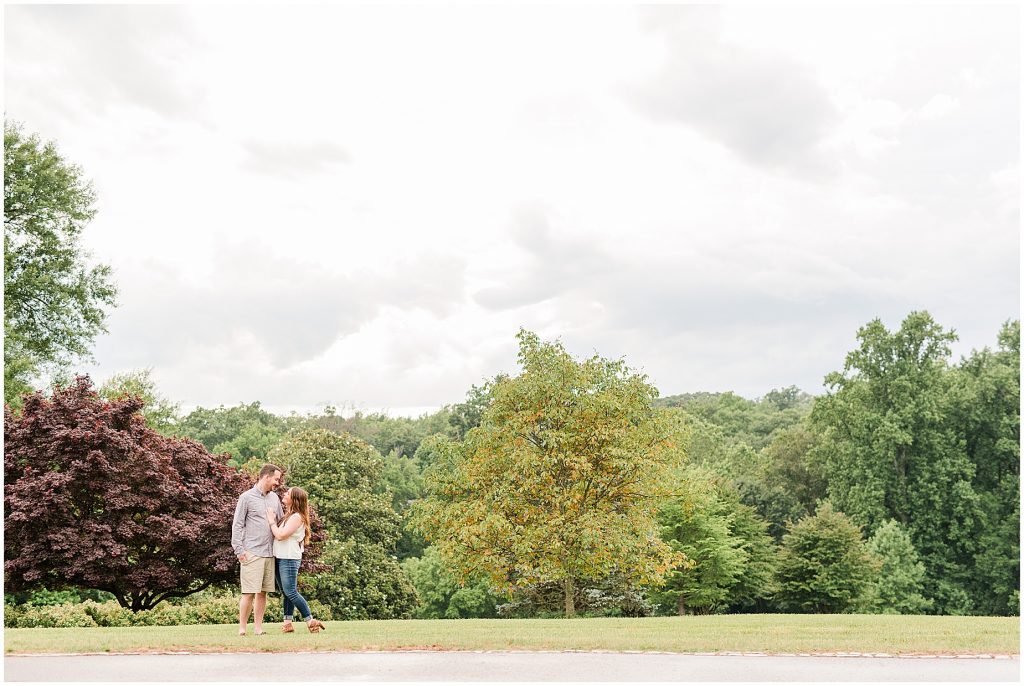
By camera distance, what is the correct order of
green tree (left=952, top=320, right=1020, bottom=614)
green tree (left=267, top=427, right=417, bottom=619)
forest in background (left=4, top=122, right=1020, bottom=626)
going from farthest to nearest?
1. green tree (left=952, top=320, right=1020, bottom=614)
2. green tree (left=267, top=427, right=417, bottom=619)
3. forest in background (left=4, top=122, right=1020, bottom=626)

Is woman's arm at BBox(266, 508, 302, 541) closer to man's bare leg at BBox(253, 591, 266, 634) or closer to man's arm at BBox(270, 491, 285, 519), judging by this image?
man's arm at BBox(270, 491, 285, 519)

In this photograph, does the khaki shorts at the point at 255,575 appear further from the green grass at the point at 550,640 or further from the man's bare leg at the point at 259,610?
the green grass at the point at 550,640

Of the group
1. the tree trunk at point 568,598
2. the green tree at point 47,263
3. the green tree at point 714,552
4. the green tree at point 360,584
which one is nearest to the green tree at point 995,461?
the green tree at point 714,552

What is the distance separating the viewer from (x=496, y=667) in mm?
8492

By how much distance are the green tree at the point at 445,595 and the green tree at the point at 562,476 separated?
65.6 feet

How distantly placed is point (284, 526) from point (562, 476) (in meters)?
11.8

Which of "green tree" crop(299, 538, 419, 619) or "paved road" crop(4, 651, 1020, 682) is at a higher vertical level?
"paved road" crop(4, 651, 1020, 682)

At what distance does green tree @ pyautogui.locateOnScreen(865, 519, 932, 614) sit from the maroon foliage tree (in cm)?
3001

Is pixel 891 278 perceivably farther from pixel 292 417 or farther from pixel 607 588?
pixel 292 417

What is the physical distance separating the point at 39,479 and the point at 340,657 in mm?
10547

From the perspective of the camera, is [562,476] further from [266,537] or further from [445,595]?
[445,595]

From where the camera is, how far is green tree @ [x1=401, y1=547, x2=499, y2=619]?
41.8m

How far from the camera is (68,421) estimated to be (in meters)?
17.5

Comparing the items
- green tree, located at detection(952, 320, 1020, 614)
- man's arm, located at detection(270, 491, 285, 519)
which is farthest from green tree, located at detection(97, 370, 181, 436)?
green tree, located at detection(952, 320, 1020, 614)
